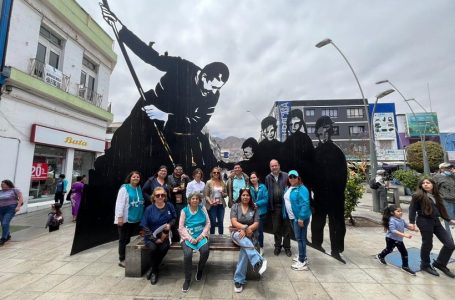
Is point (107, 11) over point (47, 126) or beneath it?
over

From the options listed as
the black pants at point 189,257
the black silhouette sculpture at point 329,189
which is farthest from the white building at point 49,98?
the black silhouette sculpture at point 329,189

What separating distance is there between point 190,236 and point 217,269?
1008 mm

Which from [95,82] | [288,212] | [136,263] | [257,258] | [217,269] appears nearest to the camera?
[257,258]

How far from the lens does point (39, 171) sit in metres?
11.1

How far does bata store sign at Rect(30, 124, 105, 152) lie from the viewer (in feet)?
34.7

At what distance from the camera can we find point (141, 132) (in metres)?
6.48

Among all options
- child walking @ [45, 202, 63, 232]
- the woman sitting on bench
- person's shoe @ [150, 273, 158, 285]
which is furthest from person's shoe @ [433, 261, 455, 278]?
child walking @ [45, 202, 63, 232]

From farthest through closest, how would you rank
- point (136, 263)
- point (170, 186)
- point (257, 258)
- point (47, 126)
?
point (47, 126)
point (170, 186)
point (136, 263)
point (257, 258)

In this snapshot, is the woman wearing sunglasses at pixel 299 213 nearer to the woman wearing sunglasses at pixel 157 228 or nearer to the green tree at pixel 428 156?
the woman wearing sunglasses at pixel 157 228

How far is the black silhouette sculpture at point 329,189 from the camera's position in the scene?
491cm

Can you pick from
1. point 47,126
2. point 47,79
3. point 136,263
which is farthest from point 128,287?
point 47,79

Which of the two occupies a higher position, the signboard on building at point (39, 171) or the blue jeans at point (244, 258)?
the signboard on building at point (39, 171)

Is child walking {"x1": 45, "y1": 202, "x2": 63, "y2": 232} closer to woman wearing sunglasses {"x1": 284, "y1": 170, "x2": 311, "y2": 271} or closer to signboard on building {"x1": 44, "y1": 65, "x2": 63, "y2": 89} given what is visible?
woman wearing sunglasses {"x1": 284, "y1": 170, "x2": 311, "y2": 271}

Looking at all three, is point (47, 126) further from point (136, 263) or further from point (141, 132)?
point (136, 263)
